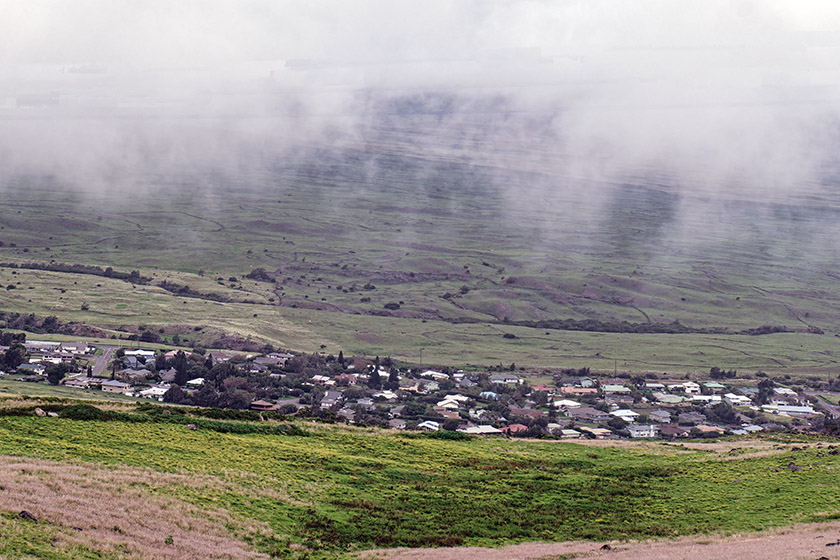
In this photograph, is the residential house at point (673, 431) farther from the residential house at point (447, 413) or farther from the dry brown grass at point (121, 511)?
the dry brown grass at point (121, 511)

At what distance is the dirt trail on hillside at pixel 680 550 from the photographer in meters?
24.9

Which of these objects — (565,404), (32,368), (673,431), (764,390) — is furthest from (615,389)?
(32,368)

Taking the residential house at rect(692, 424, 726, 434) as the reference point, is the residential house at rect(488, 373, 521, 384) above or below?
above

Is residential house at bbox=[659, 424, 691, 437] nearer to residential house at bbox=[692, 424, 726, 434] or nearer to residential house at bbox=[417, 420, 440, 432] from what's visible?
residential house at bbox=[692, 424, 726, 434]

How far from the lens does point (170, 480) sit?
31.3 m

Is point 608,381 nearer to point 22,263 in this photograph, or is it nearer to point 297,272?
point 297,272

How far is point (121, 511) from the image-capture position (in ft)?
86.3

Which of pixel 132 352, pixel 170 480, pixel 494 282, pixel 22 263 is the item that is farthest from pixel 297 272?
pixel 170 480

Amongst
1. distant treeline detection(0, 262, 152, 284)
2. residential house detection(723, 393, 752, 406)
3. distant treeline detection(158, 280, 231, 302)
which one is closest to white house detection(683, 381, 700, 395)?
residential house detection(723, 393, 752, 406)

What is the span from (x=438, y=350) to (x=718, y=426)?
52714 millimetres

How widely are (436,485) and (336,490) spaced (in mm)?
4911

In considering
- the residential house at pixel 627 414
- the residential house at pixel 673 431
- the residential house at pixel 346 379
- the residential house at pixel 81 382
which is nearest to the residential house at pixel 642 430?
the residential house at pixel 673 431

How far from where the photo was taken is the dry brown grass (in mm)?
23750

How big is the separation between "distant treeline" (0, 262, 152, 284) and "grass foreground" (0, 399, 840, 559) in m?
135
